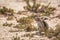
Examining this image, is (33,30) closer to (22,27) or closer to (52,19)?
(22,27)

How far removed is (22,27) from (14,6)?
4.21 meters

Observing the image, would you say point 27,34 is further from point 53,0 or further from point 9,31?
point 53,0

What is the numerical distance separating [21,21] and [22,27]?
0.86 meters

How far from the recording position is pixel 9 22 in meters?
9.88

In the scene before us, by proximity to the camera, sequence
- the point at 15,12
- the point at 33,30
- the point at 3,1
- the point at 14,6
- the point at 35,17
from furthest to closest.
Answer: the point at 3,1 → the point at 14,6 → the point at 15,12 → the point at 35,17 → the point at 33,30

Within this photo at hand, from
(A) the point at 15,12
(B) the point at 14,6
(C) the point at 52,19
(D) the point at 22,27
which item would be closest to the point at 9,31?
(D) the point at 22,27

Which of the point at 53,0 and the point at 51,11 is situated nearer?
the point at 51,11

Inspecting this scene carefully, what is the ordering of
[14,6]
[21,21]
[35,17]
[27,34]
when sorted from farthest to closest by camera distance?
[14,6], [35,17], [21,21], [27,34]

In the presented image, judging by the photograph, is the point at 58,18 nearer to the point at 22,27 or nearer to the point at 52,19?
the point at 52,19

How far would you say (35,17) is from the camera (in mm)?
10852

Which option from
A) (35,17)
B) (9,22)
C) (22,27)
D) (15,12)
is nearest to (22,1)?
(15,12)

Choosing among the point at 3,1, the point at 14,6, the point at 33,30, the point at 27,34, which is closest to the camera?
the point at 27,34

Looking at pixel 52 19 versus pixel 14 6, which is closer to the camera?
pixel 52 19

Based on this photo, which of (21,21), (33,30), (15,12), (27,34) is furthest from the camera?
(15,12)
